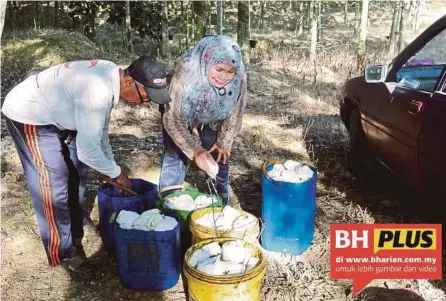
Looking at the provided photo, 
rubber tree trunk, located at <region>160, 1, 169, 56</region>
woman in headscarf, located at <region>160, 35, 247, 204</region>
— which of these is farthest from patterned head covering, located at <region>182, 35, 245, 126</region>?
rubber tree trunk, located at <region>160, 1, 169, 56</region>

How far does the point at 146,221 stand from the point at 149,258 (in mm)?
236

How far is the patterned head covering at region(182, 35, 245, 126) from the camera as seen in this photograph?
3.13m

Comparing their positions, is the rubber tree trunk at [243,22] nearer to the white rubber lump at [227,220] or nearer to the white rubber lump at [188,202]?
the white rubber lump at [188,202]

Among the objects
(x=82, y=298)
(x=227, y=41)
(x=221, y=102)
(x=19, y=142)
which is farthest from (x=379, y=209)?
(x=19, y=142)

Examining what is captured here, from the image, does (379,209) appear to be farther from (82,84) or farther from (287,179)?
(82,84)

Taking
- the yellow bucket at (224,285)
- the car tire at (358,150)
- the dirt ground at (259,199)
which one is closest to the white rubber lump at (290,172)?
the dirt ground at (259,199)

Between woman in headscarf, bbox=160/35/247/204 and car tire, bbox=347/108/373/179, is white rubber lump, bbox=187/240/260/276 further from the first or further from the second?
car tire, bbox=347/108/373/179

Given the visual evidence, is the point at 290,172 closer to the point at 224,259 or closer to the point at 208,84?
the point at 208,84

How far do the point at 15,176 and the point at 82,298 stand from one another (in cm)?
230

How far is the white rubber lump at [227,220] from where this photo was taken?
2975mm

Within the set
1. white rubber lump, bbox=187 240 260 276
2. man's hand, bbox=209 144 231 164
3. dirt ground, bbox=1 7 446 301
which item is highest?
man's hand, bbox=209 144 231 164

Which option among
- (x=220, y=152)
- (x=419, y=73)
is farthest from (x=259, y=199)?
(x=419, y=73)

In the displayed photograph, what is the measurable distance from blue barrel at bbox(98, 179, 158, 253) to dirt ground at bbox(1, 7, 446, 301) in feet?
0.67

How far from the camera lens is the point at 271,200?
3369mm
